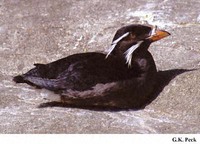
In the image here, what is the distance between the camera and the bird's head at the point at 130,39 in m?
2.05

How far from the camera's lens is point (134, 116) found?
2.03m

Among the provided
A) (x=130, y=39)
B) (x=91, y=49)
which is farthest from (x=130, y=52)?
(x=91, y=49)

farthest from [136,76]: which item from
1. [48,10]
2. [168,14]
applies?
[48,10]

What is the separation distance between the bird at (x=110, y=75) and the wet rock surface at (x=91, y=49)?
4cm

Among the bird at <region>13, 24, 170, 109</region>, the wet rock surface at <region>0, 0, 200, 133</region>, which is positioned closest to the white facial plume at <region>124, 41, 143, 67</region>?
the bird at <region>13, 24, 170, 109</region>

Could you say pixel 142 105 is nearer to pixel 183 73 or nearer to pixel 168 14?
pixel 183 73

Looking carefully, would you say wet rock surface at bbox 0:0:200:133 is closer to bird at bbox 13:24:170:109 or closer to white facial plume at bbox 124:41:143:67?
bird at bbox 13:24:170:109

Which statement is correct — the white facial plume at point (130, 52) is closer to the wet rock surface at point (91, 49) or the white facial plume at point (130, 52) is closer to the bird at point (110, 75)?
the bird at point (110, 75)

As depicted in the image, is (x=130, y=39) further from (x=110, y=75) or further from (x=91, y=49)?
(x=91, y=49)

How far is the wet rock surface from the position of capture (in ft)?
6.54

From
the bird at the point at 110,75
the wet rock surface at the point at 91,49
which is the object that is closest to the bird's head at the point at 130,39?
the bird at the point at 110,75

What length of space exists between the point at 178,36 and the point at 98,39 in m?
0.31
